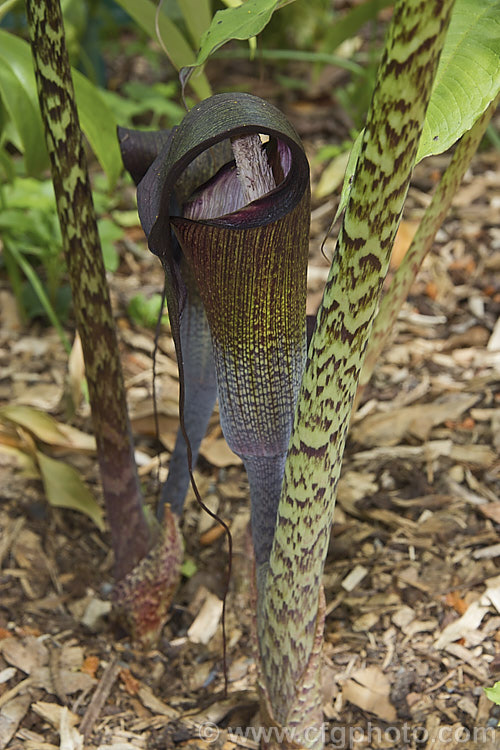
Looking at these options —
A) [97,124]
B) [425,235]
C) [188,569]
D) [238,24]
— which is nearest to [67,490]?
[188,569]

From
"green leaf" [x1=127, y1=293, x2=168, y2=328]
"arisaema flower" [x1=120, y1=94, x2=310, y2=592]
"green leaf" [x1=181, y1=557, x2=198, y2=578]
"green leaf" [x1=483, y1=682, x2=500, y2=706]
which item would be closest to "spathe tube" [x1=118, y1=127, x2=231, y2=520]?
"arisaema flower" [x1=120, y1=94, x2=310, y2=592]

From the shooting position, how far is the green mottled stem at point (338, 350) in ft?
1.46

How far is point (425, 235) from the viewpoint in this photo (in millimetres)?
818

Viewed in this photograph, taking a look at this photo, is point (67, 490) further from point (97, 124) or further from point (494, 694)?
point (494, 694)

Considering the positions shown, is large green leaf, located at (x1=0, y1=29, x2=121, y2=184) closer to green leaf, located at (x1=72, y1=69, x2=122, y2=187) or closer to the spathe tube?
green leaf, located at (x1=72, y1=69, x2=122, y2=187)

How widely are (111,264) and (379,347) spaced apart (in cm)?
66

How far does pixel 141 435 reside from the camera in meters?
1.37

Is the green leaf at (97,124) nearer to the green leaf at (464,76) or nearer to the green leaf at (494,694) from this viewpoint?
the green leaf at (464,76)

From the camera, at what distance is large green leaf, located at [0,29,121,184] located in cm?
103

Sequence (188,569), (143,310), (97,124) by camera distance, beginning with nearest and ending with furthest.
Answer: (97,124) → (188,569) → (143,310)

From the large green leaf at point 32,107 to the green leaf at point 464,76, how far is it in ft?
1.77

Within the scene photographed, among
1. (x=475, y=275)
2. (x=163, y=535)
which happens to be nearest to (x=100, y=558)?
(x=163, y=535)

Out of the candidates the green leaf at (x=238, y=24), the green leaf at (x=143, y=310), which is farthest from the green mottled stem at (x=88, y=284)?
the green leaf at (x=143, y=310)

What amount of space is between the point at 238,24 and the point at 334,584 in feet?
2.51
